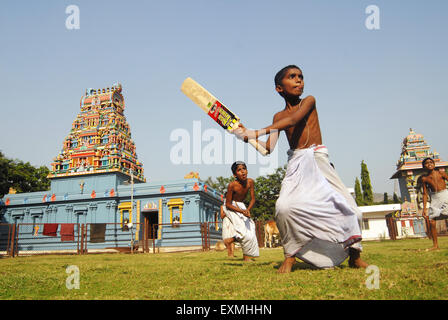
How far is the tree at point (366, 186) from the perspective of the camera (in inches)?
1601

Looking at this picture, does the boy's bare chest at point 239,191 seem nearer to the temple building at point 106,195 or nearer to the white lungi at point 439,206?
the white lungi at point 439,206

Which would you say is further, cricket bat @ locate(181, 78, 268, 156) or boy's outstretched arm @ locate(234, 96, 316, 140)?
cricket bat @ locate(181, 78, 268, 156)

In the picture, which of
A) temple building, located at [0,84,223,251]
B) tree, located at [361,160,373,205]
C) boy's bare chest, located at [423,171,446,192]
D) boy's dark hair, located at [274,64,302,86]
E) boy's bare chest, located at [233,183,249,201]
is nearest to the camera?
boy's dark hair, located at [274,64,302,86]

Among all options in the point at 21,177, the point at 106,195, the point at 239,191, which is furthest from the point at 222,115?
the point at 21,177

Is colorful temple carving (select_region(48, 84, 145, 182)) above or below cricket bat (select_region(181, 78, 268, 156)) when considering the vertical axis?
above

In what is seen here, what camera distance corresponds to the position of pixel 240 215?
659 cm

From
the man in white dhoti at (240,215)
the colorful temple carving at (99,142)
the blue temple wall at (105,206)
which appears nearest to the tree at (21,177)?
the blue temple wall at (105,206)

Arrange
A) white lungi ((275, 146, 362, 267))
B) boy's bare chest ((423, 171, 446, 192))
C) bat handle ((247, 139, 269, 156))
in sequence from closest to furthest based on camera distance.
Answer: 1. white lungi ((275, 146, 362, 267))
2. bat handle ((247, 139, 269, 156))
3. boy's bare chest ((423, 171, 446, 192))

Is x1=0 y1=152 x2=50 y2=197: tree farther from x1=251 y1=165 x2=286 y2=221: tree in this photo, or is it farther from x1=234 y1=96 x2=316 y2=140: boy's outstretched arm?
x1=234 y1=96 x2=316 y2=140: boy's outstretched arm

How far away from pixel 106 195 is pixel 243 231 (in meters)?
20.7

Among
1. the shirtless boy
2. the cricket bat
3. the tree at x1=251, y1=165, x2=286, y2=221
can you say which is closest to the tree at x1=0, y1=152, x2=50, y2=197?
the tree at x1=251, y1=165, x2=286, y2=221

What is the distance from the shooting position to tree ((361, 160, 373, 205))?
1601 inches

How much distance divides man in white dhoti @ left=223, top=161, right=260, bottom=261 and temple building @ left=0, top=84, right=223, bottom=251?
15.9m
